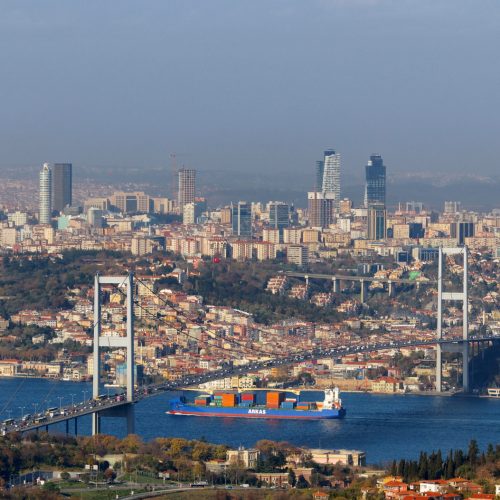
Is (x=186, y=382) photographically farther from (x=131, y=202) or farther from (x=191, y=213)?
(x=131, y=202)

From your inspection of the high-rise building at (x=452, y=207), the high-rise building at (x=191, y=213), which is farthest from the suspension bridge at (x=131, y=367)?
the high-rise building at (x=452, y=207)

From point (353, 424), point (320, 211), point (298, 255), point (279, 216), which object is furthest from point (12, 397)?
point (320, 211)

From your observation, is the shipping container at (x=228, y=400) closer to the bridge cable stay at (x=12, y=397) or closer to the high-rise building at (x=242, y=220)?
the bridge cable stay at (x=12, y=397)

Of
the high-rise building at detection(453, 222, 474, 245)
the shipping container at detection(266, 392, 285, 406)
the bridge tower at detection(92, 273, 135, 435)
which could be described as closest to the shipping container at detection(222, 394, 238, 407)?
the shipping container at detection(266, 392, 285, 406)

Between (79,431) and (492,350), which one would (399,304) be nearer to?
(492,350)

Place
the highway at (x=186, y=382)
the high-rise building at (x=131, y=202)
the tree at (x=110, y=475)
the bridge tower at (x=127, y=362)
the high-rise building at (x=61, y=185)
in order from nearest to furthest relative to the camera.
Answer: the tree at (x=110, y=475) < the highway at (x=186, y=382) < the bridge tower at (x=127, y=362) < the high-rise building at (x=61, y=185) < the high-rise building at (x=131, y=202)

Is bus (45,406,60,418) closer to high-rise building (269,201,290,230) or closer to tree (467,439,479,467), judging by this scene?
tree (467,439,479,467)
